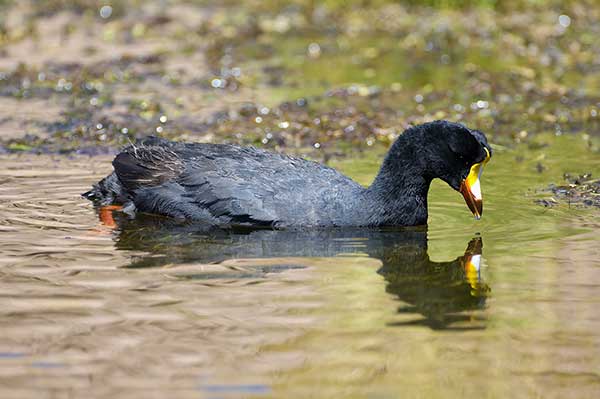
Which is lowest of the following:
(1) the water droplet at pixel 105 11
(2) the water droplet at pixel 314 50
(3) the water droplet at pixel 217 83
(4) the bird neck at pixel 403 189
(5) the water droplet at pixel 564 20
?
(4) the bird neck at pixel 403 189

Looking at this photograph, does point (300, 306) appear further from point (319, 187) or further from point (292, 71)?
point (292, 71)

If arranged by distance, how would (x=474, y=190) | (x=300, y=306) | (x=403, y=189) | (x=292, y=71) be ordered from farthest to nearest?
(x=292, y=71)
(x=403, y=189)
(x=474, y=190)
(x=300, y=306)

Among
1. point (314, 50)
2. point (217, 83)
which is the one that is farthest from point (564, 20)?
point (217, 83)

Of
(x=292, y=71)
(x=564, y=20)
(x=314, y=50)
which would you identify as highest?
(x=564, y=20)

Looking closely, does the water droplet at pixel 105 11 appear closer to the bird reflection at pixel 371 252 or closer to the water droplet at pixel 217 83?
the water droplet at pixel 217 83

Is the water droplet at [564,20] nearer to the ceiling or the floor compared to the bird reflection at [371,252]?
nearer to the ceiling

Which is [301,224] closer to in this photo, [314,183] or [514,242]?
[314,183]

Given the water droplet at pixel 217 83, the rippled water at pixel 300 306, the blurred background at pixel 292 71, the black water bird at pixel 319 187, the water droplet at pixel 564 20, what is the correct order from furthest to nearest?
the water droplet at pixel 564 20, the water droplet at pixel 217 83, the blurred background at pixel 292 71, the black water bird at pixel 319 187, the rippled water at pixel 300 306

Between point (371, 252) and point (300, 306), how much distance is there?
1.50m

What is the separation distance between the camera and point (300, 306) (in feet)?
20.7

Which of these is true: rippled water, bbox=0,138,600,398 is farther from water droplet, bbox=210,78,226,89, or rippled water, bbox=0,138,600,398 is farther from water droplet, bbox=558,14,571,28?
water droplet, bbox=558,14,571,28

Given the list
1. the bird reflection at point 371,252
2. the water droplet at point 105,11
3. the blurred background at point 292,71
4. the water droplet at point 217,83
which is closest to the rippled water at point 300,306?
the bird reflection at point 371,252

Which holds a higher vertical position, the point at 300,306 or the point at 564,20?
the point at 564,20

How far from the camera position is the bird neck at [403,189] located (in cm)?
839
